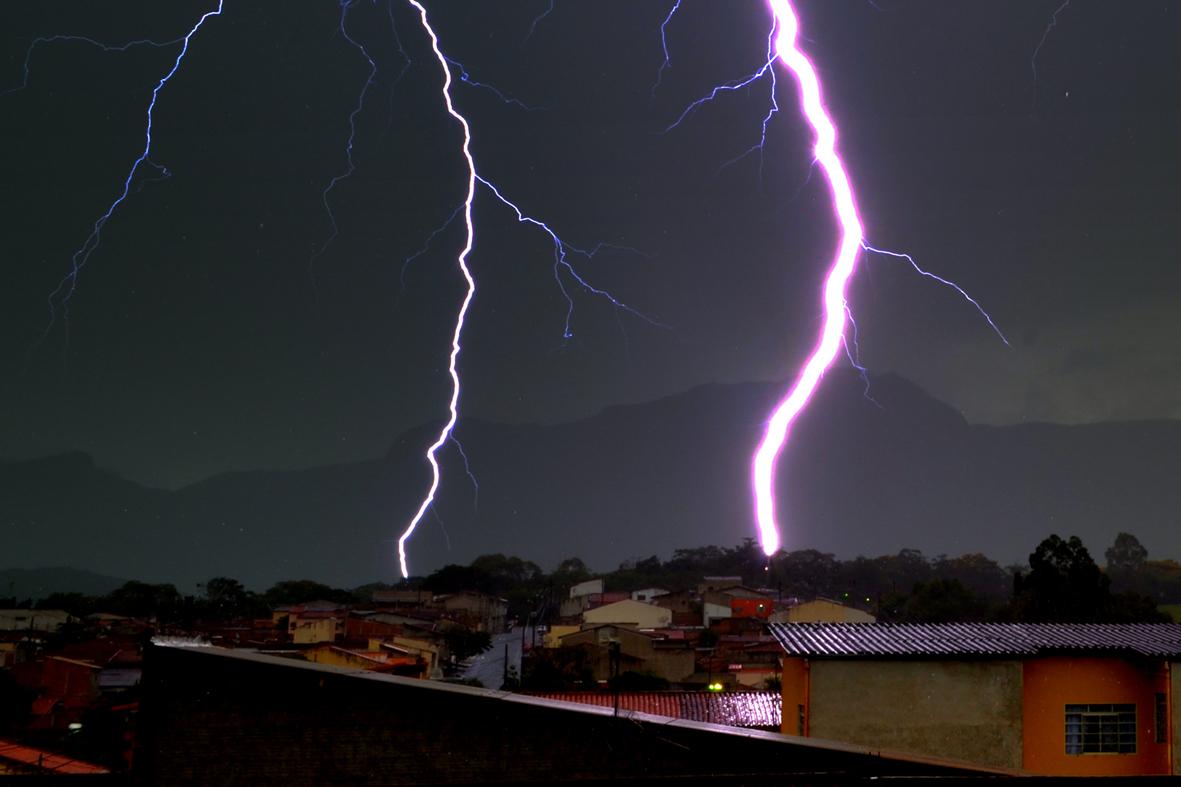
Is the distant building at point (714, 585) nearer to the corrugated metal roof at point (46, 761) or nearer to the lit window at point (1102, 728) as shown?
the lit window at point (1102, 728)

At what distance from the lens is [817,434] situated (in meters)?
81.2

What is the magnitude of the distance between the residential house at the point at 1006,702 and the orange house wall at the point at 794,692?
0.02 metres

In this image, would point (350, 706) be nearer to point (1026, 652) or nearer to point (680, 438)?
point (1026, 652)

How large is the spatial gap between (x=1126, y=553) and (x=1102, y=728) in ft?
208

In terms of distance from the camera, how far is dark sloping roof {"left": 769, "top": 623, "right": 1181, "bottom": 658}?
29.0ft

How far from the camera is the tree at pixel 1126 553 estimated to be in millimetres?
63584

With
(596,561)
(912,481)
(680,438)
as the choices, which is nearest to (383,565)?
(596,561)

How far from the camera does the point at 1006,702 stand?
8773mm

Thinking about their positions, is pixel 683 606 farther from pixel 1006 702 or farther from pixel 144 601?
pixel 1006 702

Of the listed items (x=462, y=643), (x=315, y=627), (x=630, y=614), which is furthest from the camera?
(x=630, y=614)

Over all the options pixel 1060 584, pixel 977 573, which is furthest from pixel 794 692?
pixel 977 573

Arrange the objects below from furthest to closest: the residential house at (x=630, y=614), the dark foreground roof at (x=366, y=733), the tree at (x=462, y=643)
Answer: the residential house at (x=630, y=614)
the tree at (x=462, y=643)
the dark foreground roof at (x=366, y=733)

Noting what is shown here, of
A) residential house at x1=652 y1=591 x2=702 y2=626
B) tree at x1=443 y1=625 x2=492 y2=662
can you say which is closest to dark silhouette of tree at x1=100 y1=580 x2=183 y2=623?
tree at x1=443 y1=625 x2=492 y2=662

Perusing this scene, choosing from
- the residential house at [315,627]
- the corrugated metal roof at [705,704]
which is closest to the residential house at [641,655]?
the residential house at [315,627]
